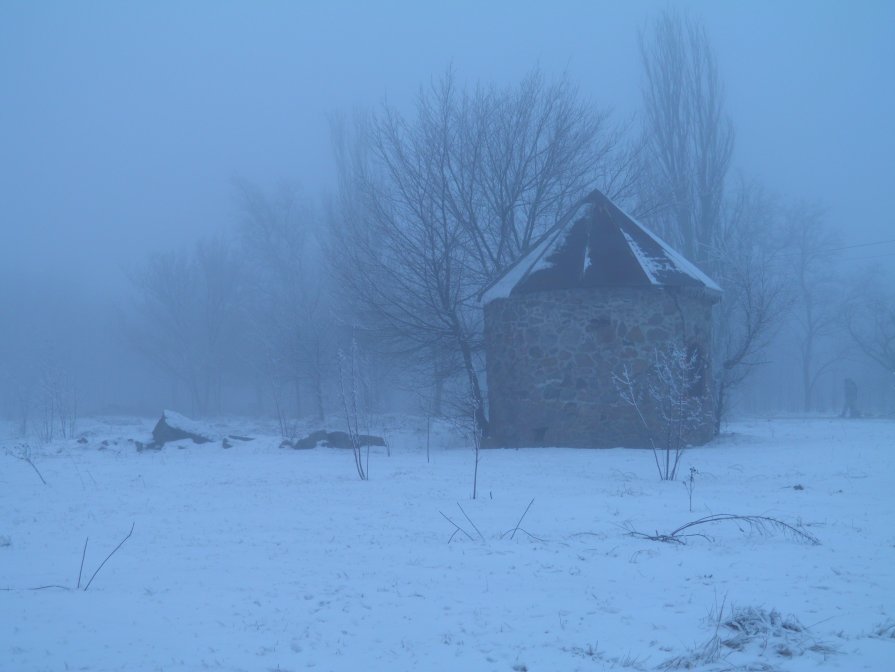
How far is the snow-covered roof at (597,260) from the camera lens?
45.1 feet

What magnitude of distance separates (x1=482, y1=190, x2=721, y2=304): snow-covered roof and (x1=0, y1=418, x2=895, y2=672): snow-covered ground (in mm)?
4998

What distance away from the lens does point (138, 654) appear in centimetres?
394

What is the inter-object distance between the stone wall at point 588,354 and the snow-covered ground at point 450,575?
4.04m

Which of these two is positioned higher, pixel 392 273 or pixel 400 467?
pixel 392 273

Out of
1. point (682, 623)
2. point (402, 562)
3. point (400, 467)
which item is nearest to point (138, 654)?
point (402, 562)

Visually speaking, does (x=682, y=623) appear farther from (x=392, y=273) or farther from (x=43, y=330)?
(x=43, y=330)

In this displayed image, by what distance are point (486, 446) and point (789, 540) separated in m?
9.73

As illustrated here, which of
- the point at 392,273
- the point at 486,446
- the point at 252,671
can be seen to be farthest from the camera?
the point at 392,273

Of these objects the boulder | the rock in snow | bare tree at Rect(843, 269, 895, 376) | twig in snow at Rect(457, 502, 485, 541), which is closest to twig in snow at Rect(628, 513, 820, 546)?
twig in snow at Rect(457, 502, 485, 541)

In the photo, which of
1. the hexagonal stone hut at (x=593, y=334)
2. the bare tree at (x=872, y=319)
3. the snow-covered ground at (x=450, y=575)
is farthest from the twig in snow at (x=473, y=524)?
the bare tree at (x=872, y=319)

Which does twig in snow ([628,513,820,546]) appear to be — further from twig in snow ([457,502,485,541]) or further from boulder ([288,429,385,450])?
boulder ([288,429,385,450])

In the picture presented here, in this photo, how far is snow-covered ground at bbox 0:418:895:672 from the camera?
3.94 m

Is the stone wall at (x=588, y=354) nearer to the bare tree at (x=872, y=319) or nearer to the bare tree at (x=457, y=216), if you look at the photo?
the bare tree at (x=457, y=216)

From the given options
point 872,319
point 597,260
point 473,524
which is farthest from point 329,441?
point 872,319
